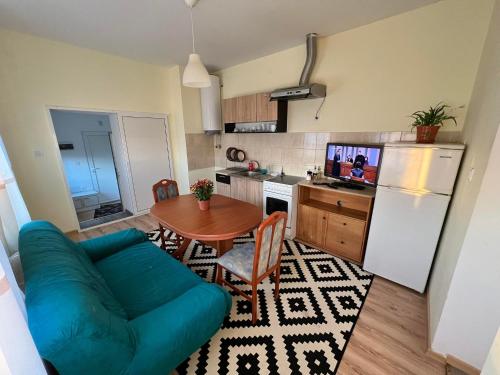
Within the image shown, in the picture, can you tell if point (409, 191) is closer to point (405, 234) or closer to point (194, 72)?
point (405, 234)

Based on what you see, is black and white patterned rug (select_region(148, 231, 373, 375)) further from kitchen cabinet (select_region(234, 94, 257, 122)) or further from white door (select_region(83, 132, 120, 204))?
white door (select_region(83, 132, 120, 204))

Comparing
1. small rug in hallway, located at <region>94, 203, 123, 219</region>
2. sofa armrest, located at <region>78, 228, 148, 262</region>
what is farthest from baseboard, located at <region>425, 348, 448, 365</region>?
small rug in hallway, located at <region>94, 203, 123, 219</region>

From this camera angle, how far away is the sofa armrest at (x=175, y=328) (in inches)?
42.5

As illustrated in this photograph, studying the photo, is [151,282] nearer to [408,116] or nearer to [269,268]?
[269,268]

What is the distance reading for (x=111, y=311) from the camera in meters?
1.18

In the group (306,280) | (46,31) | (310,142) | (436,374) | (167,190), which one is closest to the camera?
(436,374)

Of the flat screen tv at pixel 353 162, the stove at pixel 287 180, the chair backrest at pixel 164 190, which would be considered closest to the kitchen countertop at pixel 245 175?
the stove at pixel 287 180

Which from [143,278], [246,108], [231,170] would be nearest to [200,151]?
[231,170]

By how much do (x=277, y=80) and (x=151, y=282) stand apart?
3.29 metres

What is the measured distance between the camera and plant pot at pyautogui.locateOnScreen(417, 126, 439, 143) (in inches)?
76.5

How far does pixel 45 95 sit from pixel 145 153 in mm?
1558

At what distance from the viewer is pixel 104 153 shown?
5.59 m

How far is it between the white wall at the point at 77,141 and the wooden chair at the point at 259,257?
5.24 metres

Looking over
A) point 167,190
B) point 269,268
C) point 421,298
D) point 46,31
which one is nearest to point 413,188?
point 421,298
